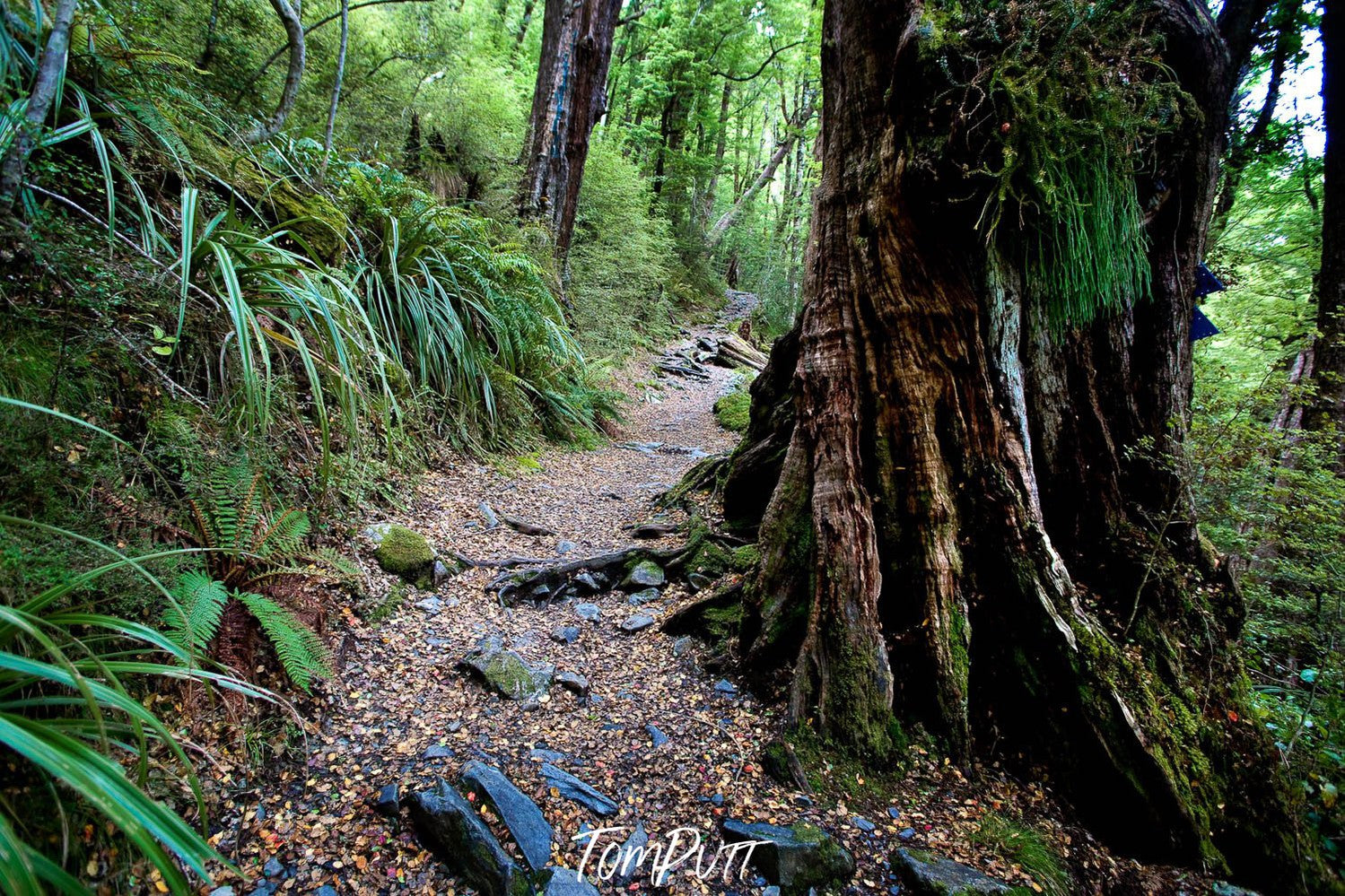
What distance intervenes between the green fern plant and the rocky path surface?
0.81 feet

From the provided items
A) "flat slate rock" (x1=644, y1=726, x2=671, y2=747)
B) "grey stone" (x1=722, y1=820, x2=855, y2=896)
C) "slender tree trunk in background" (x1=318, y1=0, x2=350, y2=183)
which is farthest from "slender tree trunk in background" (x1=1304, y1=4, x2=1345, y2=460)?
"slender tree trunk in background" (x1=318, y1=0, x2=350, y2=183)

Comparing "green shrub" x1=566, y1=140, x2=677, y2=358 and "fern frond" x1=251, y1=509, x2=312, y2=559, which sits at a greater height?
"green shrub" x1=566, y1=140, x2=677, y2=358

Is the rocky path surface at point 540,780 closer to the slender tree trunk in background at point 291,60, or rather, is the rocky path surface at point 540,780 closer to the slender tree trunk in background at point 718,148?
the slender tree trunk in background at point 291,60

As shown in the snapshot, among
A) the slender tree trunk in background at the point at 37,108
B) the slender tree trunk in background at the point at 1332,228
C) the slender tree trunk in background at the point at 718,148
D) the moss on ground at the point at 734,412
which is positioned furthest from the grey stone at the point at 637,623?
the slender tree trunk in background at the point at 718,148

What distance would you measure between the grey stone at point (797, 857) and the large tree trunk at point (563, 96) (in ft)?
21.3

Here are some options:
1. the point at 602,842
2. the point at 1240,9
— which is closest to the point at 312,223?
the point at 602,842

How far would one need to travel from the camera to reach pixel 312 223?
141 inches

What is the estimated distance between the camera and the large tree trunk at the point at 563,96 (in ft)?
21.7

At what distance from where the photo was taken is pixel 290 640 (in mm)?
1784

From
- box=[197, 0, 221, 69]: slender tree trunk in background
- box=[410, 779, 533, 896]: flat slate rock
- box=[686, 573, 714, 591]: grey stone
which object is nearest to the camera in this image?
box=[410, 779, 533, 896]: flat slate rock

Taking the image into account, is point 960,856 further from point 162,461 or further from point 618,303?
point 618,303

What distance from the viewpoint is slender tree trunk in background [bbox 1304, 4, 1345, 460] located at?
10.9 feet

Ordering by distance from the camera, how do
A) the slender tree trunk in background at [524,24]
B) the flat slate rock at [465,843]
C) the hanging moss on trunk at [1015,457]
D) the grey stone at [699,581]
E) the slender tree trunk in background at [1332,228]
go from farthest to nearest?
Answer: 1. the slender tree trunk in background at [524,24]
2. the slender tree trunk in background at [1332,228]
3. the grey stone at [699,581]
4. the hanging moss on trunk at [1015,457]
5. the flat slate rock at [465,843]

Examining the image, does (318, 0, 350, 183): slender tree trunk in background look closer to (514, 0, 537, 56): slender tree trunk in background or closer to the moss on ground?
the moss on ground
